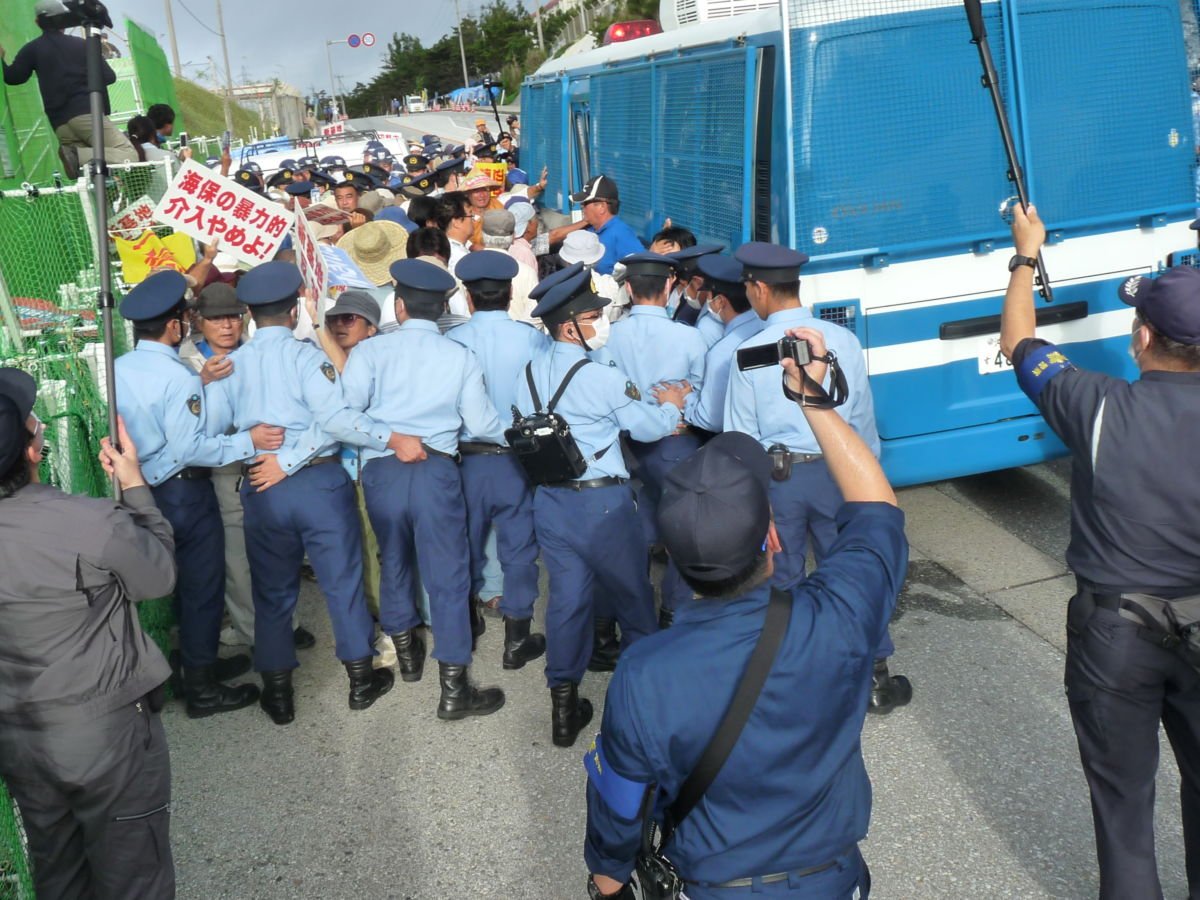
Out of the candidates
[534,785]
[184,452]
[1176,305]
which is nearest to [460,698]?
[534,785]

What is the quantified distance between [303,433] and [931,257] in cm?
307

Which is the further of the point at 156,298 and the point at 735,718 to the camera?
the point at 156,298

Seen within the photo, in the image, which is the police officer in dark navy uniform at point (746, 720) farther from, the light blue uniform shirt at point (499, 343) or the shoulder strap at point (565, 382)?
the light blue uniform shirt at point (499, 343)

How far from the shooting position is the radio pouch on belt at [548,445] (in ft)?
14.1

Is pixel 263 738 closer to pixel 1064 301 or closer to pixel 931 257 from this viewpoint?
pixel 931 257

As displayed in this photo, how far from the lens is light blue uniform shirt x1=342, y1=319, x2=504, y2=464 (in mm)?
4656

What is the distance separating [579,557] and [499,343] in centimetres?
117

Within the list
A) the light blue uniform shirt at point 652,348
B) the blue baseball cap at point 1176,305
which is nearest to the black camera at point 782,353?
the blue baseball cap at point 1176,305

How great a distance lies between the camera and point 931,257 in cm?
527

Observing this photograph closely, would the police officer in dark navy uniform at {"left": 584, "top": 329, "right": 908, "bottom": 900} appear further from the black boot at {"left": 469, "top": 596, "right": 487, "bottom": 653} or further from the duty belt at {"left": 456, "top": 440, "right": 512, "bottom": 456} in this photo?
the black boot at {"left": 469, "top": 596, "right": 487, "bottom": 653}

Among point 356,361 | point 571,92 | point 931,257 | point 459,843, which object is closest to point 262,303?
point 356,361

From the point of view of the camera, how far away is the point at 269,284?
469 centimetres

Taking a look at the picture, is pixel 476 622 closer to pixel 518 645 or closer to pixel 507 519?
pixel 518 645

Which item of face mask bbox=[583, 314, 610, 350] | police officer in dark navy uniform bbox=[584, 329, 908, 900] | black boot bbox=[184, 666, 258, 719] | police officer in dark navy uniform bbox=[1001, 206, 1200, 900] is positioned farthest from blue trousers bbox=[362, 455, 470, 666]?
police officer in dark navy uniform bbox=[584, 329, 908, 900]
